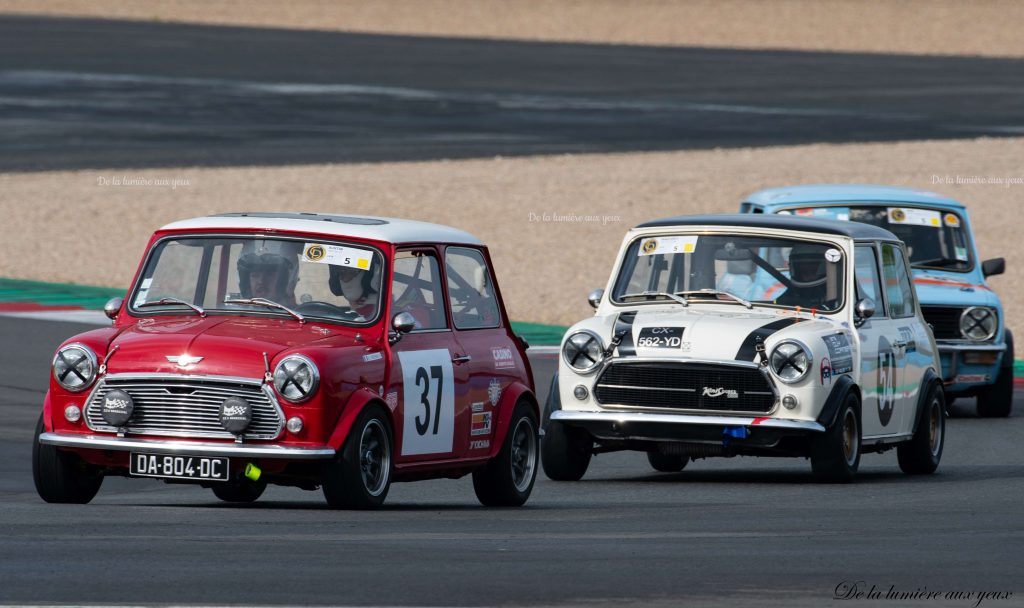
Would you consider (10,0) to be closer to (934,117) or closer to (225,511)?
(934,117)

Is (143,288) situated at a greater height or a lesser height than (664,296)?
greater

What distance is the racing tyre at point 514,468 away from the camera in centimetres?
1128

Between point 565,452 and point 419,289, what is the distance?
2.07m

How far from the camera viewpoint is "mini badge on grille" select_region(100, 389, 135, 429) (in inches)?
387

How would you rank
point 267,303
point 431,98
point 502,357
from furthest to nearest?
1. point 431,98
2. point 502,357
3. point 267,303

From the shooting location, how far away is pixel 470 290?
11.4 metres

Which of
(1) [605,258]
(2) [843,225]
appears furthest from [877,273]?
(1) [605,258]

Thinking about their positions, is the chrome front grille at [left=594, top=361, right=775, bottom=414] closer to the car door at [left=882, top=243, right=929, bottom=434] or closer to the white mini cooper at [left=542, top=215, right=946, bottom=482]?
the white mini cooper at [left=542, top=215, right=946, bottom=482]

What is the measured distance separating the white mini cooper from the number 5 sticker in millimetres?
1715

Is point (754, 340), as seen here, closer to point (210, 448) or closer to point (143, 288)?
point (143, 288)

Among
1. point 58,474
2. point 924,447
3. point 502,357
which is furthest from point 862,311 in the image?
point 58,474

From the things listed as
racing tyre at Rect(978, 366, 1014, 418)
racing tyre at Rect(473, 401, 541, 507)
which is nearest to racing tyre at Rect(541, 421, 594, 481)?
racing tyre at Rect(473, 401, 541, 507)

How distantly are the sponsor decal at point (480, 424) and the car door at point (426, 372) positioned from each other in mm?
69

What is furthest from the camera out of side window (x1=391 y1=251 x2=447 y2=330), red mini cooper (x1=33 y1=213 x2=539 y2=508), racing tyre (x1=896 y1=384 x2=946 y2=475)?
racing tyre (x1=896 y1=384 x2=946 y2=475)
